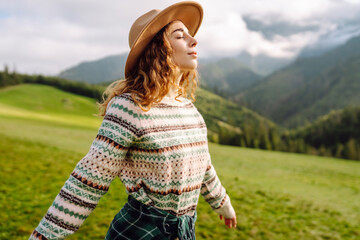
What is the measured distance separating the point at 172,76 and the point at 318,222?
603 cm

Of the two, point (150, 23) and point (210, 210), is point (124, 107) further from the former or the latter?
point (210, 210)

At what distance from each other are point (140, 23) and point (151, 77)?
0.43 meters

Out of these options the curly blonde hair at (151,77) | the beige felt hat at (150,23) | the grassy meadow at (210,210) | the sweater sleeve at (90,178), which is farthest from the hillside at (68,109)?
the sweater sleeve at (90,178)

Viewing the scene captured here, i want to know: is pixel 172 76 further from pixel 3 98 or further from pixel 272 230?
pixel 3 98

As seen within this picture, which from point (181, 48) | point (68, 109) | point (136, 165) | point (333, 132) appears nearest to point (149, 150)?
point (136, 165)

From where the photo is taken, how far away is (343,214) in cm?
747

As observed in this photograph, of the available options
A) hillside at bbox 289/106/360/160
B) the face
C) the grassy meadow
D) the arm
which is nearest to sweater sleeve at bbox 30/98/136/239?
the face

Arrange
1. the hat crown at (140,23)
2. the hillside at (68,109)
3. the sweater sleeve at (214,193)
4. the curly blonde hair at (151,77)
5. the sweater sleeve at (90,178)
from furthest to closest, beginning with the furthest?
the hillside at (68,109), the sweater sleeve at (214,193), the hat crown at (140,23), the curly blonde hair at (151,77), the sweater sleeve at (90,178)

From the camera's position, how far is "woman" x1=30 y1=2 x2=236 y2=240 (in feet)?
5.37

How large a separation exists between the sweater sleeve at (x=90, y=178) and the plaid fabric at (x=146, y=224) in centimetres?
25

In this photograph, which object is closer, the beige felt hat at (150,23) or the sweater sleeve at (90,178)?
the sweater sleeve at (90,178)

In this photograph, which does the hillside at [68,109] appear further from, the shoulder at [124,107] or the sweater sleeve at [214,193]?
the shoulder at [124,107]

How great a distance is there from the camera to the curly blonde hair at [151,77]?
1804mm

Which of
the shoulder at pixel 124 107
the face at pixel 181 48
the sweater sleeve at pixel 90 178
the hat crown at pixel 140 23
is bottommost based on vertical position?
the sweater sleeve at pixel 90 178
